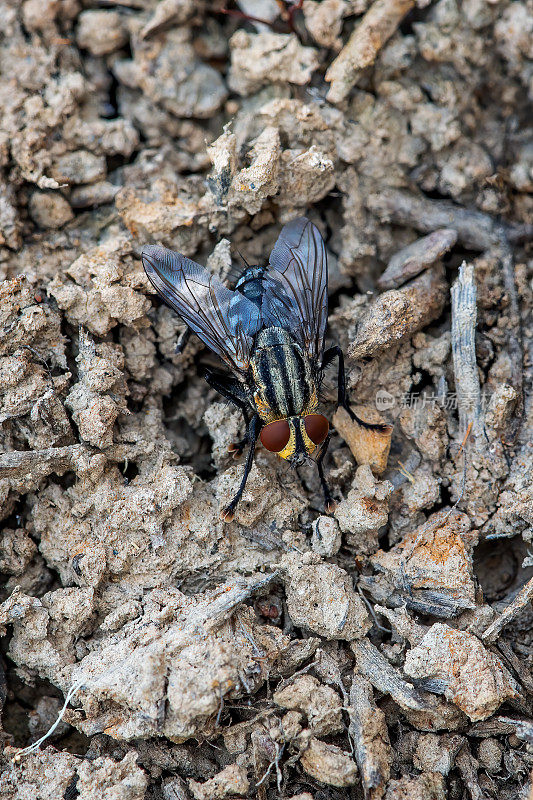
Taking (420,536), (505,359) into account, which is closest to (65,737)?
(420,536)

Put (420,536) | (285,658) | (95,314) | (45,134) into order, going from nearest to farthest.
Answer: (285,658)
(420,536)
(95,314)
(45,134)

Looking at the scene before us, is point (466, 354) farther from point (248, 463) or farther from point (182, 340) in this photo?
point (182, 340)

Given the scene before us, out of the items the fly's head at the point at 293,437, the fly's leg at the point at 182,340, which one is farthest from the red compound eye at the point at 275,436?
the fly's leg at the point at 182,340

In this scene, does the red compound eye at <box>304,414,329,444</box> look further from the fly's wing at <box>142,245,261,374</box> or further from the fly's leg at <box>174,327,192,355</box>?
the fly's leg at <box>174,327,192,355</box>

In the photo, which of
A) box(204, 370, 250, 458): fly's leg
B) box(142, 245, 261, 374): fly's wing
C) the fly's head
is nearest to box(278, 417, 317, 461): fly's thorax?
the fly's head

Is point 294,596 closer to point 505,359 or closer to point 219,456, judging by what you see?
point 219,456

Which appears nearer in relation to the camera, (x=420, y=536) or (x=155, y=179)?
(x=420, y=536)

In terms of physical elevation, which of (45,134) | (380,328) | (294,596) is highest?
(45,134)

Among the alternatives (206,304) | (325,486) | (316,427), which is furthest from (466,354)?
(206,304)
